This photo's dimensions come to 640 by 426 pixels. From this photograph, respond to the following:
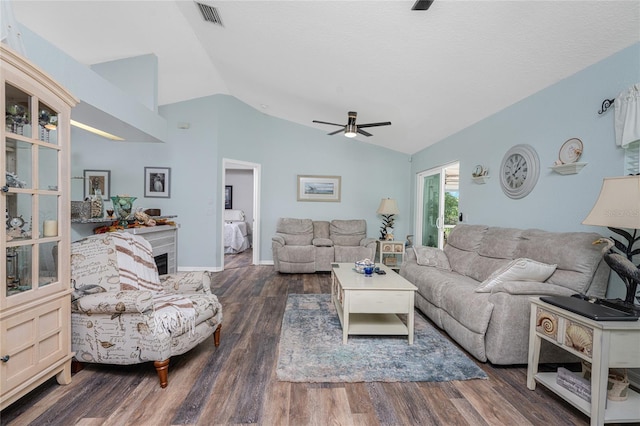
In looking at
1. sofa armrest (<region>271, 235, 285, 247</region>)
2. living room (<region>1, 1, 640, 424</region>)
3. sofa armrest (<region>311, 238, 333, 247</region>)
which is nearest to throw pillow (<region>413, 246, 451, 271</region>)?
living room (<region>1, 1, 640, 424</region>)

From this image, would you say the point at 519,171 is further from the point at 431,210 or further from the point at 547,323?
the point at 431,210

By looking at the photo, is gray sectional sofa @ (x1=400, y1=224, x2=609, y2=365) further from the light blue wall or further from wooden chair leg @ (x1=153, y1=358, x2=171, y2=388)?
wooden chair leg @ (x1=153, y1=358, x2=171, y2=388)

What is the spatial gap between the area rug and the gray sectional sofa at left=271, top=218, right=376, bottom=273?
7.22ft

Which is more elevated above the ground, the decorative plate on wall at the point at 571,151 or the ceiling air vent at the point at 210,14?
the ceiling air vent at the point at 210,14

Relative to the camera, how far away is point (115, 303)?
1.81m

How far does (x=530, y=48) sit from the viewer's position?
2250mm

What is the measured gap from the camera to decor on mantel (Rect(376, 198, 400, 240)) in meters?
5.53

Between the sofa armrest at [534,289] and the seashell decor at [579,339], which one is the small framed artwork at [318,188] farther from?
the seashell decor at [579,339]

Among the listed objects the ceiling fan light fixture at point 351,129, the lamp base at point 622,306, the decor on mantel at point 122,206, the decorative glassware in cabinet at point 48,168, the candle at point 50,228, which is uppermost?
the ceiling fan light fixture at point 351,129

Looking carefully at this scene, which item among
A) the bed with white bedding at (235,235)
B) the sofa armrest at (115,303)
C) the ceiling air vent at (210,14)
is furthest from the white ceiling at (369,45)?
the bed with white bedding at (235,235)

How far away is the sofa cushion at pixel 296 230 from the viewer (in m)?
5.45

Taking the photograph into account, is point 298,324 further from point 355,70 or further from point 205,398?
point 355,70

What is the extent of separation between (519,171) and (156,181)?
5.48 metres

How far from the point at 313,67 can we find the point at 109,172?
164 inches
